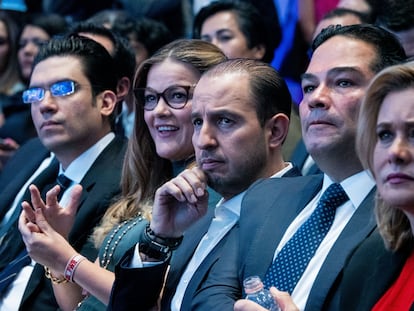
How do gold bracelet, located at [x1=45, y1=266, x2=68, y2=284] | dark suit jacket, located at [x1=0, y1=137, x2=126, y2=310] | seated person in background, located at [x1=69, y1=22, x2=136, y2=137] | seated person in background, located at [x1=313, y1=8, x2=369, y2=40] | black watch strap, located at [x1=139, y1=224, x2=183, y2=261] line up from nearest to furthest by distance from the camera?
1. black watch strap, located at [x1=139, y1=224, x2=183, y2=261]
2. gold bracelet, located at [x1=45, y1=266, x2=68, y2=284]
3. dark suit jacket, located at [x1=0, y1=137, x2=126, y2=310]
4. seated person in background, located at [x1=69, y1=22, x2=136, y2=137]
5. seated person in background, located at [x1=313, y1=8, x2=369, y2=40]

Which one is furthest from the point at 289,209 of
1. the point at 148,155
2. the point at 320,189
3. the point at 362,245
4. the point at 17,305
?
the point at 17,305

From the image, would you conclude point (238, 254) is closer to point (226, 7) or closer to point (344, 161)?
point (344, 161)

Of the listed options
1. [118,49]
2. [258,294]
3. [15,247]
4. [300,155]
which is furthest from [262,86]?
[118,49]

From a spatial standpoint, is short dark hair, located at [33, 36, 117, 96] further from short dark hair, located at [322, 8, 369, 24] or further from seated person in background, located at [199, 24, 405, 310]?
seated person in background, located at [199, 24, 405, 310]

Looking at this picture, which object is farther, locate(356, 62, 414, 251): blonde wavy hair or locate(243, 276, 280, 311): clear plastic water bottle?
locate(243, 276, 280, 311): clear plastic water bottle

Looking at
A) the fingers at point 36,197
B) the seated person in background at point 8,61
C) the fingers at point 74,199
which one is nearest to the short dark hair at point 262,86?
the fingers at point 74,199

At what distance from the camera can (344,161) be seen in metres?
3.01

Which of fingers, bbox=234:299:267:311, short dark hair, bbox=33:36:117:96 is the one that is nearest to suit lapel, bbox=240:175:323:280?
fingers, bbox=234:299:267:311

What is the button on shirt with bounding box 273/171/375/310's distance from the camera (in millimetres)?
2863

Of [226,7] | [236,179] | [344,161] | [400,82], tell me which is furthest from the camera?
[226,7]

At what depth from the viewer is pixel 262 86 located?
3434mm

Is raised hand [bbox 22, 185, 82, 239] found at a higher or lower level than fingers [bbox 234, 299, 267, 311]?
higher

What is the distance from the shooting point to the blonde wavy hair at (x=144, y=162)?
389 cm

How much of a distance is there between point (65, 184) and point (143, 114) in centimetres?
58
